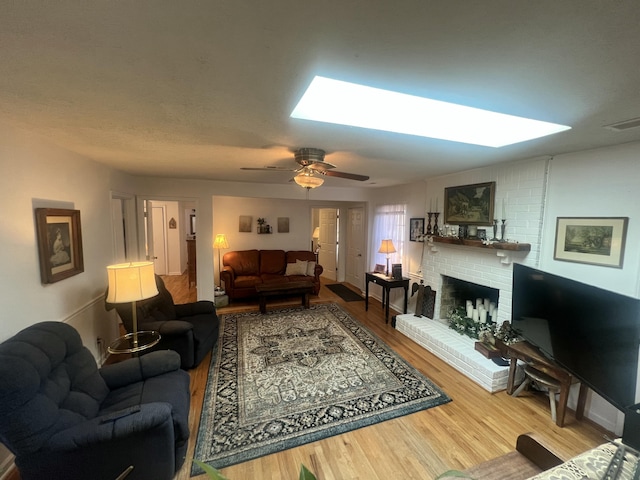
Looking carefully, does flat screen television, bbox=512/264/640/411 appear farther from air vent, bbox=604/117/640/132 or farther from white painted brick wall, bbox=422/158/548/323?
air vent, bbox=604/117/640/132

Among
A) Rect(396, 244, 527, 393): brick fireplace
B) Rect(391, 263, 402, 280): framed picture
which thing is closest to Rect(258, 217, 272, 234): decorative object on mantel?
Rect(391, 263, 402, 280): framed picture

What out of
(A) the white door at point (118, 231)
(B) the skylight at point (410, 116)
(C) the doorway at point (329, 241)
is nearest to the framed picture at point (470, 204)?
(B) the skylight at point (410, 116)

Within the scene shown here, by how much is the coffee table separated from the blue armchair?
267 cm

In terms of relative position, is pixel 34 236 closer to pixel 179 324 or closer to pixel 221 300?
pixel 179 324

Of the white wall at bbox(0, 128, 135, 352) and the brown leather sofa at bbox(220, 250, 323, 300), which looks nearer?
the white wall at bbox(0, 128, 135, 352)

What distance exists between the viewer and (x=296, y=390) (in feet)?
8.32

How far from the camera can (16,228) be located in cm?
175

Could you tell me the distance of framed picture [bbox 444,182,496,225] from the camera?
311cm

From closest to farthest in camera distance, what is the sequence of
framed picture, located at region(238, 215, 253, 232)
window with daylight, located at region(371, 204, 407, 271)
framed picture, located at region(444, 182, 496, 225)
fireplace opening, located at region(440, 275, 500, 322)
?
framed picture, located at region(444, 182, 496, 225) < fireplace opening, located at region(440, 275, 500, 322) < window with daylight, located at region(371, 204, 407, 271) < framed picture, located at region(238, 215, 253, 232)

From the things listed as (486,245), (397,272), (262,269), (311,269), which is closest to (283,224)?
(262,269)

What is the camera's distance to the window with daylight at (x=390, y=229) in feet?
15.6

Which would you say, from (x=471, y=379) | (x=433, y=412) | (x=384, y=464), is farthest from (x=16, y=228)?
(x=471, y=379)

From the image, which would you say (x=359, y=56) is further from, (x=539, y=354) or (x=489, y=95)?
(x=539, y=354)

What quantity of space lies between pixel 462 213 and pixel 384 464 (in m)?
2.85
